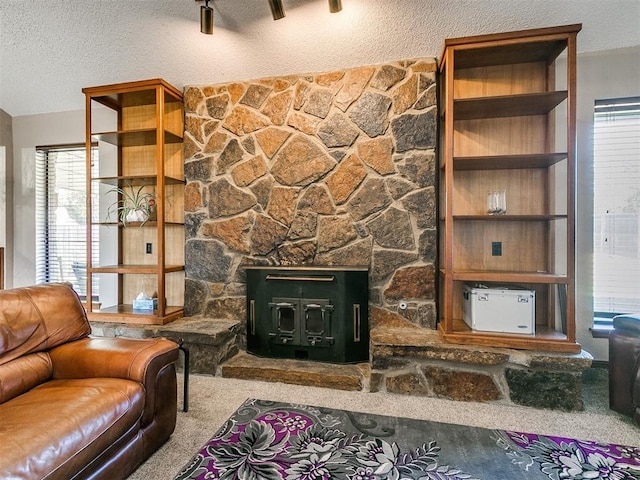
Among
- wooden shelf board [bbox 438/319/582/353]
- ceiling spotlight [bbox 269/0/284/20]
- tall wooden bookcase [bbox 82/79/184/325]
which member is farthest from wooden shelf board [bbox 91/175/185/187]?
wooden shelf board [bbox 438/319/582/353]

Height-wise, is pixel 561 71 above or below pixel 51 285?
above

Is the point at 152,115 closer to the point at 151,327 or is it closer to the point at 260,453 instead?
the point at 151,327

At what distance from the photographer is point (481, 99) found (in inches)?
97.5

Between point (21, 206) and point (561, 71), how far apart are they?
596cm

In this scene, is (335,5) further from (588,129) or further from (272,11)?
(588,129)

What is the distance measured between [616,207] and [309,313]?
2740mm

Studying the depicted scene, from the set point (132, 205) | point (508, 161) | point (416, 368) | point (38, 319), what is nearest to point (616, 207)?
point (508, 161)

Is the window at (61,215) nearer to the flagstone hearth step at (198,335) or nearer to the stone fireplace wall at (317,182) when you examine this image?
the flagstone hearth step at (198,335)

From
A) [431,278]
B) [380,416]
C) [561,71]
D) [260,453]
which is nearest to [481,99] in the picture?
[561,71]

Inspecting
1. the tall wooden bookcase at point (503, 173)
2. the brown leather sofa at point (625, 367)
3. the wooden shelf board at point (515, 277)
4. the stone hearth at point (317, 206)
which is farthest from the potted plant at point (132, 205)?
the brown leather sofa at point (625, 367)

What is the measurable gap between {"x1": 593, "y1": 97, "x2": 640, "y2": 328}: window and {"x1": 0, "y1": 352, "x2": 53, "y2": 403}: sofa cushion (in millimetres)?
3980

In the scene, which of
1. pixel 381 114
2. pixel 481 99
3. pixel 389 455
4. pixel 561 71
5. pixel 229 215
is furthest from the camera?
pixel 229 215

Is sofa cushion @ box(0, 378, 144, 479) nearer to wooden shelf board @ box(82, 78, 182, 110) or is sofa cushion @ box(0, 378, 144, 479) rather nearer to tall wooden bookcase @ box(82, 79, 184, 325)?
tall wooden bookcase @ box(82, 79, 184, 325)

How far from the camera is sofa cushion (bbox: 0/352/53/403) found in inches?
64.1
